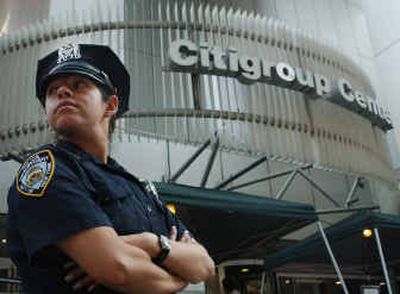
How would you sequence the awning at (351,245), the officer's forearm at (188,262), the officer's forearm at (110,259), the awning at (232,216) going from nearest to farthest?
the officer's forearm at (110,259) < the officer's forearm at (188,262) < the awning at (232,216) < the awning at (351,245)

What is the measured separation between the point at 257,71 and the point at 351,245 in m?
2.70

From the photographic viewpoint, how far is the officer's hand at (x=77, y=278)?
129 centimetres

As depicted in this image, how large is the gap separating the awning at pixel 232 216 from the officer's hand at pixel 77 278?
11.2 ft

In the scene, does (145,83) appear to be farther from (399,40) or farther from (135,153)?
(399,40)

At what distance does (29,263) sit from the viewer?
1.32 m

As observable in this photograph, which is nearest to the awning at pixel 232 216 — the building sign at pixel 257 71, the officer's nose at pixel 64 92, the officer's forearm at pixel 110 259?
the building sign at pixel 257 71

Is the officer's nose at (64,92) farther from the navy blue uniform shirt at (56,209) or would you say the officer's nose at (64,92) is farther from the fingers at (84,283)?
the fingers at (84,283)

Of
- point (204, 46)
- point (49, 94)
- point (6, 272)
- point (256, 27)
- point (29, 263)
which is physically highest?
point (256, 27)

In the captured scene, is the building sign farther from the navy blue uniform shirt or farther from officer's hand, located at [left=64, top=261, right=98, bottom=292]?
officer's hand, located at [left=64, top=261, right=98, bottom=292]

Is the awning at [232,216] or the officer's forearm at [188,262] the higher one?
the awning at [232,216]

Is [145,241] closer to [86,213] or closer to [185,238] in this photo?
[86,213]

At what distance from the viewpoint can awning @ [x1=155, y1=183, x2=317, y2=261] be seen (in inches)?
195

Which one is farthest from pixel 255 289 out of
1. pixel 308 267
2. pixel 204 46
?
pixel 204 46

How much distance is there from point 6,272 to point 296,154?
4093mm
